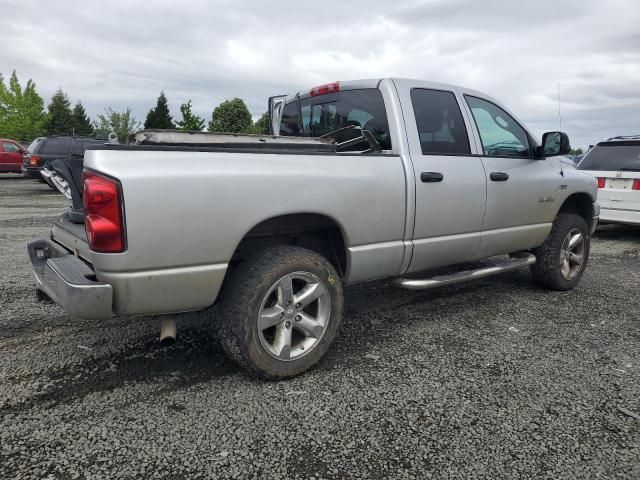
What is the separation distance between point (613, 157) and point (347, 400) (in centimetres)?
741

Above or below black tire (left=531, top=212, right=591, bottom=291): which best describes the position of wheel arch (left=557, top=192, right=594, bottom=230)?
above

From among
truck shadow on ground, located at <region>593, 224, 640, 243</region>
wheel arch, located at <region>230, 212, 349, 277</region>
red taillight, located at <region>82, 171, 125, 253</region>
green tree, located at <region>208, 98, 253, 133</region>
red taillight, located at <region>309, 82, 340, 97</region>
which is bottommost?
truck shadow on ground, located at <region>593, 224, 640, 243</region>

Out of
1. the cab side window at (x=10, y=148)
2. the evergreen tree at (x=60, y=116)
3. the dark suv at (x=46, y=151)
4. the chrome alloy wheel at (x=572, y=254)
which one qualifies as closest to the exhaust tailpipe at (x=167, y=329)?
the chrome alloy wheel at (x=572, y=254)

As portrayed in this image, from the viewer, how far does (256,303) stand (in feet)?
8.93

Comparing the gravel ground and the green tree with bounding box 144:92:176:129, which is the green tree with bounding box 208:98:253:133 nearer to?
the green tree with bounding box 144:92:176:129

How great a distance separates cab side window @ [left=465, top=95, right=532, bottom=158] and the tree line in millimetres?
6552

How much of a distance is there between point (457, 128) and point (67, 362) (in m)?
3.27

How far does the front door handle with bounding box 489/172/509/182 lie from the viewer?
3930 millimetres

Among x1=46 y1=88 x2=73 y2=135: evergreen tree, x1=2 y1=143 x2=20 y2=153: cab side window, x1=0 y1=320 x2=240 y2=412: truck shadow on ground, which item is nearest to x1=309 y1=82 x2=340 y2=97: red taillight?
x1=0 y1=320 x2=240 y2=412: truck shadow on ground

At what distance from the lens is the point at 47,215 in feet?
33.3

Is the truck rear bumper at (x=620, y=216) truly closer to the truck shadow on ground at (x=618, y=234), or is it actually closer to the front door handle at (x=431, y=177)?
the truck shadow on ground at (x=618, y=234)

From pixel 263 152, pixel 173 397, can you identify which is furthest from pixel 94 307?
pixel 263 152

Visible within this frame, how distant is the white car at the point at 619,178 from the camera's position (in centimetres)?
762

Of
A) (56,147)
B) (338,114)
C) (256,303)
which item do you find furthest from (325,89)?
(56,147)
